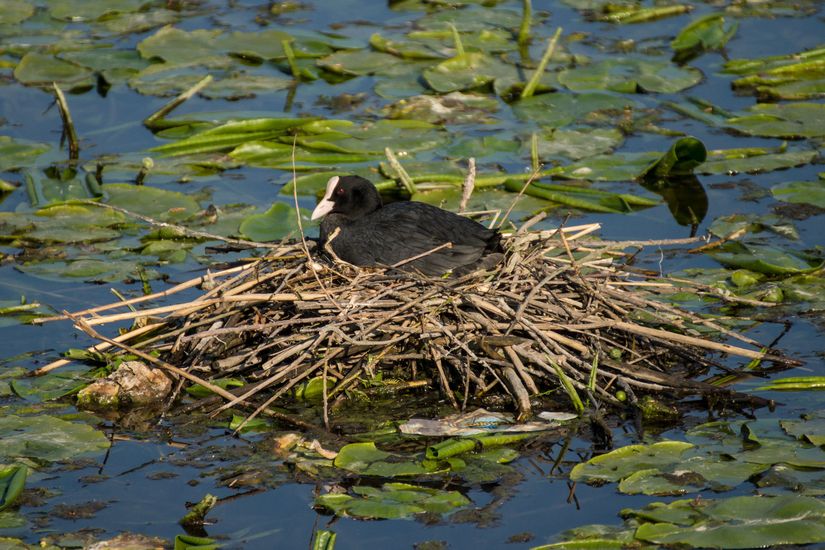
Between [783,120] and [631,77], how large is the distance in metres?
1.37

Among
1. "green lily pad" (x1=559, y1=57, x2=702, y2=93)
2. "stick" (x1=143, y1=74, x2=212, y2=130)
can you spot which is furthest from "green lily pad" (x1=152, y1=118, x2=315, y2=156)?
"green lily pad" (x1=559, y1=57, x2=702, y2=93)

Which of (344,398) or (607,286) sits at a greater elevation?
(607,286)

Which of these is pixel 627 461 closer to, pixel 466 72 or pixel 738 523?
pixel 738 523

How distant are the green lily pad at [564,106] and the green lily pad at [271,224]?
7.85 ft

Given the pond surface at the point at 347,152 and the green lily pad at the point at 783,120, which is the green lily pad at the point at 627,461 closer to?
the pond surface at the point at 347,152

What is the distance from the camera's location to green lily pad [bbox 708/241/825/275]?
7.44 m

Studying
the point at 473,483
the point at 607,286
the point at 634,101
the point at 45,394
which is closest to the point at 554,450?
the point at 473,483

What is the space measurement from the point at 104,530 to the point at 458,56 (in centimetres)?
622

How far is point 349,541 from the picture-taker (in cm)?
516

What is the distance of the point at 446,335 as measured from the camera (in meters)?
6.09

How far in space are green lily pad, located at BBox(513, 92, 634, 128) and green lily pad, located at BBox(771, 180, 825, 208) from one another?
1764 mm

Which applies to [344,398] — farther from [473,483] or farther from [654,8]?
[654,8]

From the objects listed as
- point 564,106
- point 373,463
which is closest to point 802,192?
point 564,106

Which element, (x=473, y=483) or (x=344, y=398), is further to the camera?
(x=344, y=398)
